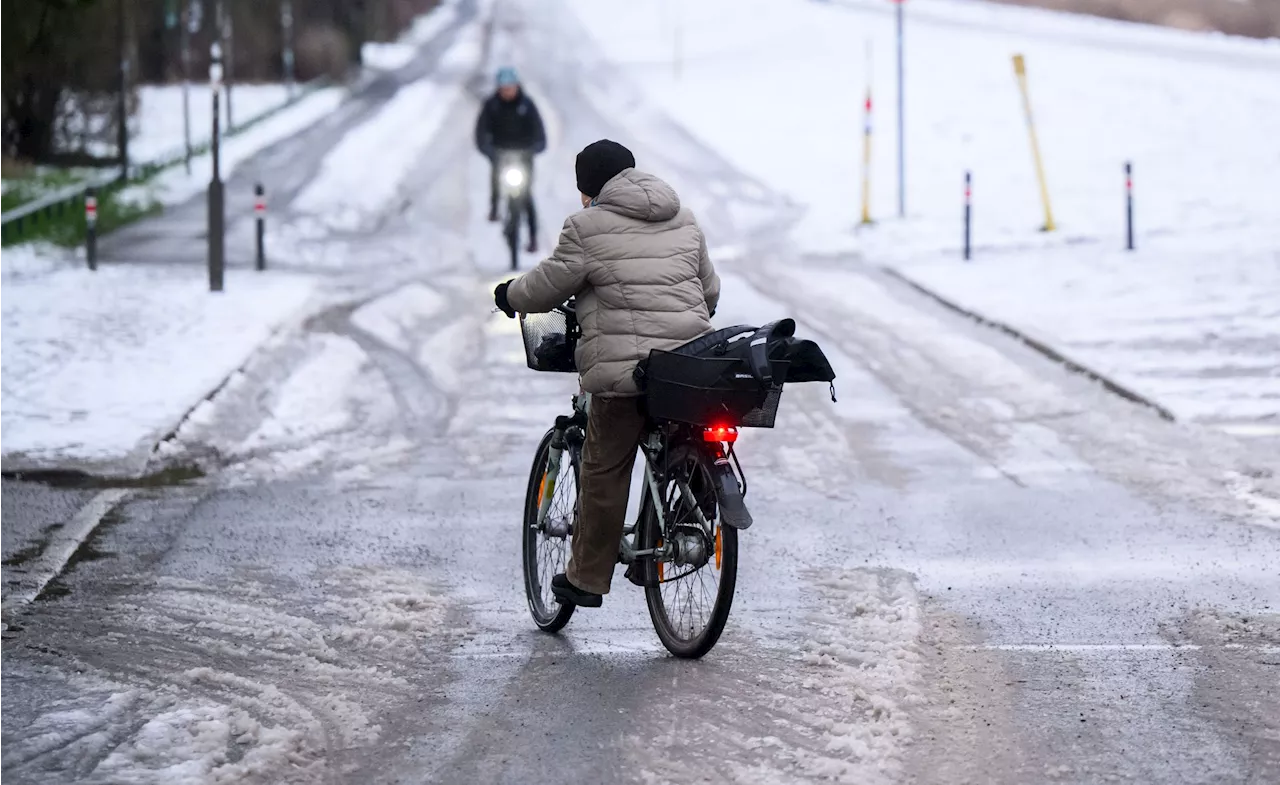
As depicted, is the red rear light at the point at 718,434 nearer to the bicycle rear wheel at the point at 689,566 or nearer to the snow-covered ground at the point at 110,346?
the bicycle rear wheel at the point at 689,566

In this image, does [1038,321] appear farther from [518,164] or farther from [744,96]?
[744,96]

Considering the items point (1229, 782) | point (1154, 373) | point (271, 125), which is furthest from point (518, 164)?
point (271, 125)

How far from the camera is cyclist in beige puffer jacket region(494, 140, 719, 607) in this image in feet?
20.9

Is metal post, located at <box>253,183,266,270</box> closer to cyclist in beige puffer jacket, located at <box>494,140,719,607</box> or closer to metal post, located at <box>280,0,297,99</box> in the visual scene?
cyclist in beige puffer jacket, located at <box>494,140,719,607</box>

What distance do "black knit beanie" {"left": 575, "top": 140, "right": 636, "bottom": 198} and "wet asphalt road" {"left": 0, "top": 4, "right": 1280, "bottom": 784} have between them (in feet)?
5.60

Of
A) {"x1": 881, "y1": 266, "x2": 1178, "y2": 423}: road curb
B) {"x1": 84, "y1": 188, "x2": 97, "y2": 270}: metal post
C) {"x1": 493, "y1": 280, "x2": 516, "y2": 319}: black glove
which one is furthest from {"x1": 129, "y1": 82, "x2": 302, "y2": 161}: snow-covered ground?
{"x1": 493, "y1": 280, "x2": 516, "y2": 319}: black glove

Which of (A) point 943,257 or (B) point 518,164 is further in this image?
(A) point 943,257

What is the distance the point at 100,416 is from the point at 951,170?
19.4 meters

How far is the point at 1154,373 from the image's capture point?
1315 cm

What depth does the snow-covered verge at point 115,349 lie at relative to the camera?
36.4 feet

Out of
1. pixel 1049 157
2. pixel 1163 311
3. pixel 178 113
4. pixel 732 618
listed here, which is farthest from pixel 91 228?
pixel 178 113

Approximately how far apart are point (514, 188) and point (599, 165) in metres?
13.0

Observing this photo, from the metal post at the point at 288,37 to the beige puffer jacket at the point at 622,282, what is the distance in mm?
40252

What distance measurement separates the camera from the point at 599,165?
21.3 feet
